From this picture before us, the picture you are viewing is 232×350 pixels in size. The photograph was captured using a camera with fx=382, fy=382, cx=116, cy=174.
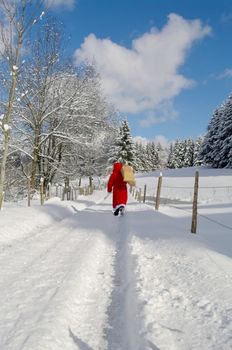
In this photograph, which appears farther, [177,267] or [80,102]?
[80,102]

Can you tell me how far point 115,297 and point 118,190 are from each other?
9.19 meters

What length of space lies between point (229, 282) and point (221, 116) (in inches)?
2570

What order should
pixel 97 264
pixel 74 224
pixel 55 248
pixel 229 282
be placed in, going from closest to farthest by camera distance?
pixel 229 282 → pixel 97 264 → pixel 55 248 → pixel 74 224

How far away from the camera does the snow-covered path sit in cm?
297

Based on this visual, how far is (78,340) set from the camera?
3.02m

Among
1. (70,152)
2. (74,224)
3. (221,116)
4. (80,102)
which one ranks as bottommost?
(74,224)

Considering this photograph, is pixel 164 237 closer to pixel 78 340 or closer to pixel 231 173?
pixel 78 340

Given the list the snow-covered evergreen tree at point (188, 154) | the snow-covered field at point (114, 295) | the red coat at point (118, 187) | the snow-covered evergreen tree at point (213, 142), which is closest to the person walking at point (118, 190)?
the red coat at point (118, 187)

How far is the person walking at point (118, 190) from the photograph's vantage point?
12977 millimetres

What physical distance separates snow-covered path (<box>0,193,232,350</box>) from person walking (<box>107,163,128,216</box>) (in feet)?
19.4

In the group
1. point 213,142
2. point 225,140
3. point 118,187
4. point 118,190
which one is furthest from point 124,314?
point 213,142

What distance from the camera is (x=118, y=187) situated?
13.4 meters

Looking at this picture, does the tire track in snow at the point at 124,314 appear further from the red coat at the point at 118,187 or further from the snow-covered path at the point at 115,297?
the red coat at the point at 118,187

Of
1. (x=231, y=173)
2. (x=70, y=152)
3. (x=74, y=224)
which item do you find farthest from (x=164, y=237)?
(x=231, y=173)
